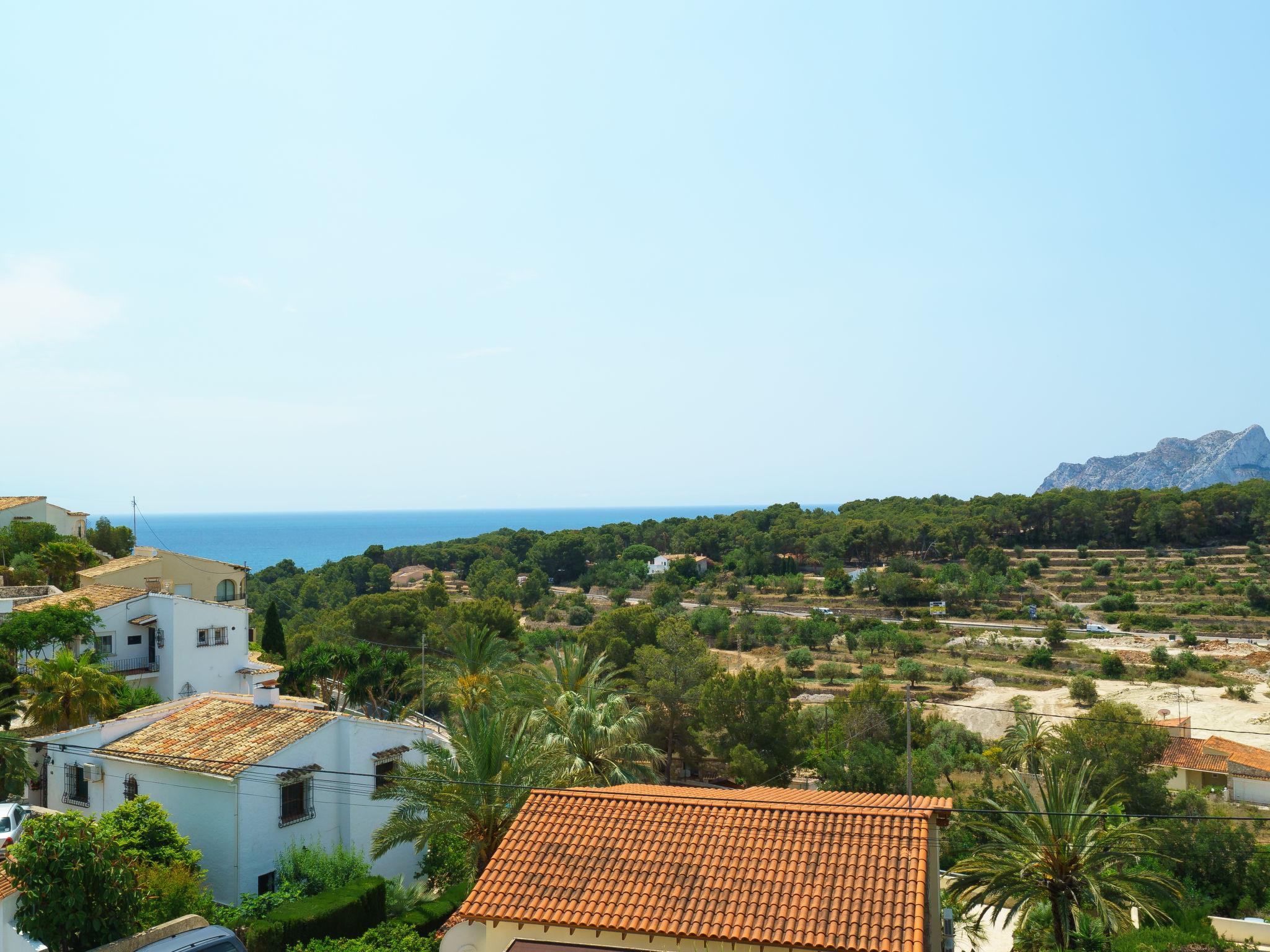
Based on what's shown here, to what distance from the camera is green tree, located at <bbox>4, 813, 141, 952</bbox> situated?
37.4ft

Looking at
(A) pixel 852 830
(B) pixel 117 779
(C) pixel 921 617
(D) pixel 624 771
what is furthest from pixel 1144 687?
(B) pixel 117 779

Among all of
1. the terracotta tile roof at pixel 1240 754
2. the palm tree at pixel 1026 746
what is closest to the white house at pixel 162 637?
the palm tree at pixel 1026 746

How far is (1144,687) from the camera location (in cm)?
5625

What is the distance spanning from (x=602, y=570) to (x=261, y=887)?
260 feet

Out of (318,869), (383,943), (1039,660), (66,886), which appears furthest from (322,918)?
(1039,660)

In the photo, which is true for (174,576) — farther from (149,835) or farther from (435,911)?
(435,911)

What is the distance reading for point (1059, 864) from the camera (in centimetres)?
1611

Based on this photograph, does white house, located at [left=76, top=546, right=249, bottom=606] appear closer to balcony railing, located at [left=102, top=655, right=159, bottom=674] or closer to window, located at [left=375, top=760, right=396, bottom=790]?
balcony railing, located at [left=102, top=655, right=159, bottom=674]

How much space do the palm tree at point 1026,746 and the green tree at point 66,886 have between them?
106 feet

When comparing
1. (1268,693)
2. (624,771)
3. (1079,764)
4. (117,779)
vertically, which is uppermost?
(117,779)

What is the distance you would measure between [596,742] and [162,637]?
Answer: 17909 millimetres

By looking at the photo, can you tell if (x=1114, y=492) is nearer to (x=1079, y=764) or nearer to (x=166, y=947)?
(x=1079, y=764)

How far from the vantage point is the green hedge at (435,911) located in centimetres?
1781

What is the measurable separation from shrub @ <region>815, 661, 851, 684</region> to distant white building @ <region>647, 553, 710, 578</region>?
3885 cm
